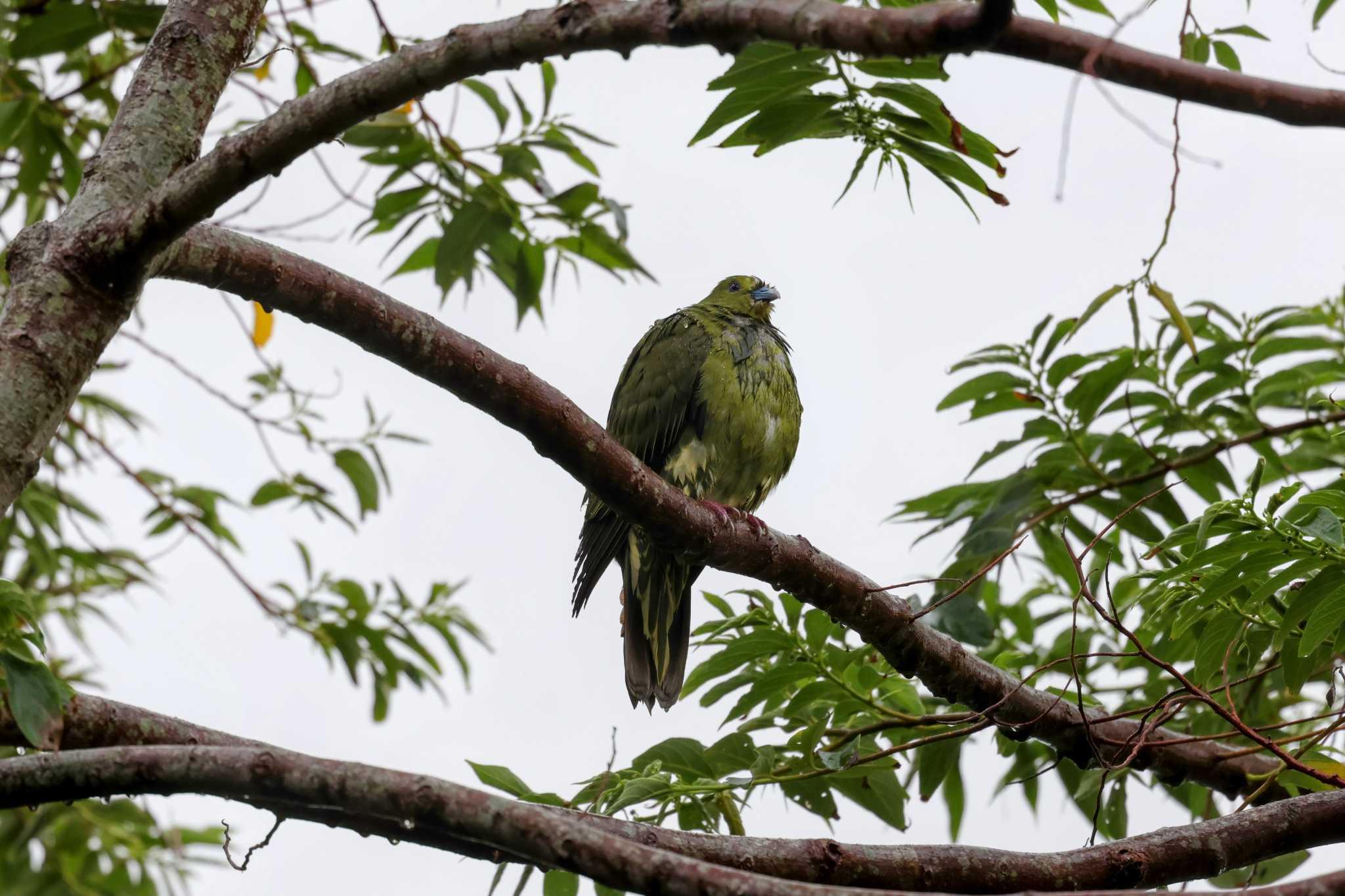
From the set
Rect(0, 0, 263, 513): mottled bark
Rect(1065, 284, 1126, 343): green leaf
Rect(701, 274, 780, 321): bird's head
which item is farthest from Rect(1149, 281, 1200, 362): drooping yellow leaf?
Rect(701, 274, 780, 321): bird's head

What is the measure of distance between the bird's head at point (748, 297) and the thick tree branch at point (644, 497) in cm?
246

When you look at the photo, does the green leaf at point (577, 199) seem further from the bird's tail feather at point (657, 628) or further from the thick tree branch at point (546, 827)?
the thick tree branch at point (546, 827)

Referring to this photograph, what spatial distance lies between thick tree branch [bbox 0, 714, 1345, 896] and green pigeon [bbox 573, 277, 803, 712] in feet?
6.07

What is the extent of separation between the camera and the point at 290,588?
5.10 m

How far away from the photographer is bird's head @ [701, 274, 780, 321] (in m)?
5.62

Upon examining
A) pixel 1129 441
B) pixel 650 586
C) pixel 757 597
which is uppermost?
pixel 1129 441

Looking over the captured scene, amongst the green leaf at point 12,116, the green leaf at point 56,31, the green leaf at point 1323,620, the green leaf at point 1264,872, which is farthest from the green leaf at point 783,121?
the green leaf at point 12,116

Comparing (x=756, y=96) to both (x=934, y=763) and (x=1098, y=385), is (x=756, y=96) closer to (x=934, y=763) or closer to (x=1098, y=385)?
(x=1098, y=385)

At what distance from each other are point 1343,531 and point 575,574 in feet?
8.26

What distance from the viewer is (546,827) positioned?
1839 mm

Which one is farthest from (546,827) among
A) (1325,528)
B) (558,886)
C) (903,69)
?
(903,69)

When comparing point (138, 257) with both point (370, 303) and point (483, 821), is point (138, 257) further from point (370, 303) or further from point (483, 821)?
point (483, 821)

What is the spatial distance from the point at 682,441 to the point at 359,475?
1.24 metres

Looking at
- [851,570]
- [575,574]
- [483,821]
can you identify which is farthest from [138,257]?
[575,574]
